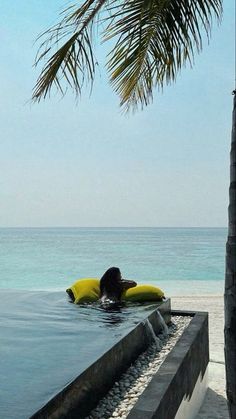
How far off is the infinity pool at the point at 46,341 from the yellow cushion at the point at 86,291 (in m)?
0.17

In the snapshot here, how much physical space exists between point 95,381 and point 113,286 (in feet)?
10.9

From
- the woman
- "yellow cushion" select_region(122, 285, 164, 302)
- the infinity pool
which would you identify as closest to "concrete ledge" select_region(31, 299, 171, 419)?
the infinity pool

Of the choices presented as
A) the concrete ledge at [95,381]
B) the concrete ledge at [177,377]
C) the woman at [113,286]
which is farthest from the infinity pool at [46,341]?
the concrete ledge at [177,377]

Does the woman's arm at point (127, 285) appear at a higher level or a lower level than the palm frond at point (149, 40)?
lower

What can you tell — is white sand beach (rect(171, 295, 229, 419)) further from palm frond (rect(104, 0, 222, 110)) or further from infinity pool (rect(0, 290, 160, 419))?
palm frond (rect(104, 0, 222, 110))

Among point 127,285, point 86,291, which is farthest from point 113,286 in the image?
point 86,291

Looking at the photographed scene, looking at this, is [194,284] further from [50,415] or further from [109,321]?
[50,415]

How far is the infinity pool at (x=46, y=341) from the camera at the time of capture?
126 inches

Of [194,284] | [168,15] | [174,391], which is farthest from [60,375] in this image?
[194,284]

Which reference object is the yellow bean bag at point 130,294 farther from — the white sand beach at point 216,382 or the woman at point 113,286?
the white sand beach at point 216,382

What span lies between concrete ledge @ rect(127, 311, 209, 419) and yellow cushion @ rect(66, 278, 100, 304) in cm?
143

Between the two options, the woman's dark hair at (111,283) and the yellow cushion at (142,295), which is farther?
the woman's dark hair at (111,283)

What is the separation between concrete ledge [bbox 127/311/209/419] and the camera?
10.8ft

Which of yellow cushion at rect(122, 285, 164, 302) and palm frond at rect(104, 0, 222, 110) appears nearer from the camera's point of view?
palm frond at rect(104, 0, 222, 110)
